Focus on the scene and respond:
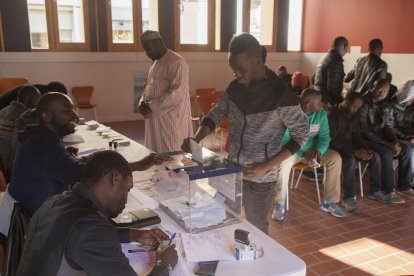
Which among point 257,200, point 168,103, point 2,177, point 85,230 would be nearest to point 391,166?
point 168,103

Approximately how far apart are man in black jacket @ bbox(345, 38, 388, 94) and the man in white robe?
2.85 m

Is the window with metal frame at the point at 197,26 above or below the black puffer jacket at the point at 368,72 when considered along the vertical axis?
above

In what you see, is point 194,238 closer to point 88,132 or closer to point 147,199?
point 147,199

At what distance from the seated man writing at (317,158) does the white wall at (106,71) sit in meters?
5.35

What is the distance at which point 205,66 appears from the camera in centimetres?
904

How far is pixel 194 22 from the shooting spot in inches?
351

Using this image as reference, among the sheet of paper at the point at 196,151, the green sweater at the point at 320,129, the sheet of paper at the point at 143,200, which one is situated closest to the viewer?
the sheet of paper at the point at 196,151

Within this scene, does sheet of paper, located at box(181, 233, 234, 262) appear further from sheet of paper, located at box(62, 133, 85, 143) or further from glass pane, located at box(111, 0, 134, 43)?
glass pane, located at box(111, 0, 134, 43)

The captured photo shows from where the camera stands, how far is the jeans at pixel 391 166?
13.6 feet

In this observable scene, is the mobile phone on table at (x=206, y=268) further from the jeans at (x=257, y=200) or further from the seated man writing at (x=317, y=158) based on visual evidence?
the seated man writing at (x=317, y=158)

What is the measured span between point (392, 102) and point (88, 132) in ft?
11.3

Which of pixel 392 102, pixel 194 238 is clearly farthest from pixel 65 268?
pixel 392 102

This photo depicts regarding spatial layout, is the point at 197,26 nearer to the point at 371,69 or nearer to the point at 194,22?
the point at 194,22

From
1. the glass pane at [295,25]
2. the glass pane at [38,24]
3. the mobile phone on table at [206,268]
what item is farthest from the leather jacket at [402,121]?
the glass pane at [38,24]
